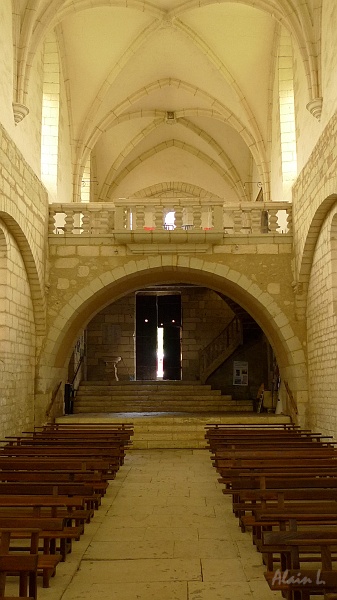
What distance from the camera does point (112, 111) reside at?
14781 millimetres

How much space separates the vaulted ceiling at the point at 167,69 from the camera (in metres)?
10.1

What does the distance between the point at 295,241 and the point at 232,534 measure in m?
7.37

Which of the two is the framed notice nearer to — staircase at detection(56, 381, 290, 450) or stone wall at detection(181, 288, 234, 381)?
staircase at detection(56, 381, 290, 450)

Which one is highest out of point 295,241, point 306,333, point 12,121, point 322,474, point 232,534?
point 12,121

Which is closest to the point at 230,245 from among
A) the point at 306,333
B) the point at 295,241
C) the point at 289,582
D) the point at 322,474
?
the point at 295,241

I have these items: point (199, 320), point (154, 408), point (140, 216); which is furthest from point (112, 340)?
point (140, 216)

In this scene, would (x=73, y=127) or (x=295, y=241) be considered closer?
(x=295, y=241)

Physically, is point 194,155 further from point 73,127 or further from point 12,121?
point 12,121

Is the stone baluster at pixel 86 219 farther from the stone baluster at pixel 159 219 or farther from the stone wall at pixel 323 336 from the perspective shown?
the stone wall at pixel 323 336

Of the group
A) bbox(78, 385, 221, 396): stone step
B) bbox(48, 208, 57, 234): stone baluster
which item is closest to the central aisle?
bbox(48, 208, 57, 234): stone baluster

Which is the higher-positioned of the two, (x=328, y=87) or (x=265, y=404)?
(x=328, y=87)

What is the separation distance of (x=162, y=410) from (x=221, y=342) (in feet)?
15.1

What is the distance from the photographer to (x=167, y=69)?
1452 cm

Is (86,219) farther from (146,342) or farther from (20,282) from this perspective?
(146,342)
